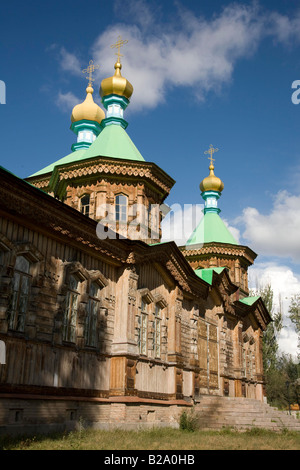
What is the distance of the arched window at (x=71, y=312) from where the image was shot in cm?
1292

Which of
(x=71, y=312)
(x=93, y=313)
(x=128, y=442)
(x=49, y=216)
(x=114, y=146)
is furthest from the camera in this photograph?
(x=114, y=146)

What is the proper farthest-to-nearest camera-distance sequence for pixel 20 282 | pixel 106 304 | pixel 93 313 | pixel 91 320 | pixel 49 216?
pixel 106 304 < pixel 93 313 < pixel 91 320 < pixel 49 216 < pixel 20 282

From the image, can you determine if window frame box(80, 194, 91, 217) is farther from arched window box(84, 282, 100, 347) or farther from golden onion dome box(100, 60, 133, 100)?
golden onion dome box(100, 60, 133, 100)

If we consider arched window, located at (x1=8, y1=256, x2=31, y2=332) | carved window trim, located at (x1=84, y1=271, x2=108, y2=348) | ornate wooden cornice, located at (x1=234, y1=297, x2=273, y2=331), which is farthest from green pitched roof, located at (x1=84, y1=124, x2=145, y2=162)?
ornate wooden cornice, located at (x1=234, y1=297, x2=273, y2=331)

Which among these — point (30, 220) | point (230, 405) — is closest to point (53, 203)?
point (30, 220)

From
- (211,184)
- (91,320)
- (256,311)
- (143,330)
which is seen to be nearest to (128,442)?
(91,320)

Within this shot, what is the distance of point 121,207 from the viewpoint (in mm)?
18578

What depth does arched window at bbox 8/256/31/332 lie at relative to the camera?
1116 cm

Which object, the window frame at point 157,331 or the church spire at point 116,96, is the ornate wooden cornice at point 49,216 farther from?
the church spire at point 116,96

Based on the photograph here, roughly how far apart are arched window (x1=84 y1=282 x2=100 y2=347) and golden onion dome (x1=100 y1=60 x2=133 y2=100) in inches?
423

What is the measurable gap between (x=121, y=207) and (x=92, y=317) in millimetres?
5667

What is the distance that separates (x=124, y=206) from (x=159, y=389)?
264 inches

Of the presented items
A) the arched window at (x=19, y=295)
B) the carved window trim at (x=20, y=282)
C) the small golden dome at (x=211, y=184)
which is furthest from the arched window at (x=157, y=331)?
the small golden dome at (x=211, y=184)

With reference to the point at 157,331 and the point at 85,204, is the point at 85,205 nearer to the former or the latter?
the point at 85,204
